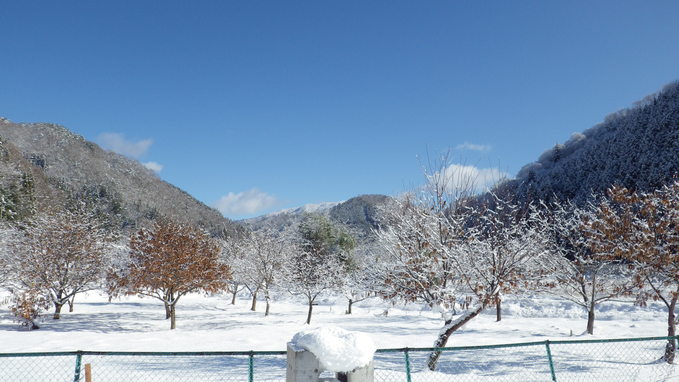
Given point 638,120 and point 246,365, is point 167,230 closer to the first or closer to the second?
point 246,365

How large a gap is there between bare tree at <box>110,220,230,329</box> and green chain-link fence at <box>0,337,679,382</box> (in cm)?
806

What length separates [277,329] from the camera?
22.6m

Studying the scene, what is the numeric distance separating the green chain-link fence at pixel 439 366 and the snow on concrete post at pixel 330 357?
3.88 metres

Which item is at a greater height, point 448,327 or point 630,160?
point 630,160

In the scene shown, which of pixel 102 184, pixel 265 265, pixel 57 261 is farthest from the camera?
pixel 102 184

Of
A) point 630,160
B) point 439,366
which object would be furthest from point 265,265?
point 630,160

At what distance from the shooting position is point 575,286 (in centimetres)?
2064

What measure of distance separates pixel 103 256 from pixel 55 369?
61.9ft

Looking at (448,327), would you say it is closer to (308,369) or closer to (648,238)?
(648,238)

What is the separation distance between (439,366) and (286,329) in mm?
12188

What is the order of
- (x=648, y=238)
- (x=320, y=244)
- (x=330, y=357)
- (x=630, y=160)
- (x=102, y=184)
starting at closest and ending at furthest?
1. (x=330, y=357)
2. (x=648, y=238)
3. (x=320, y=244)
4. (x=630, y=160)
5. (x=102, y=184)

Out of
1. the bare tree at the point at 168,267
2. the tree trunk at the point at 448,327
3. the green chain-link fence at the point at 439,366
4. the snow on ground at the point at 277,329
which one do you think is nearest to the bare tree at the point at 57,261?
the snow on ground at the point at 277,329

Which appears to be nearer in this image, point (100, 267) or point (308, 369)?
point (308, 369)

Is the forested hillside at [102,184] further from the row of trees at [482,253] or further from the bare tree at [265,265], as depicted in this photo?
the row of trees at [482,253]
